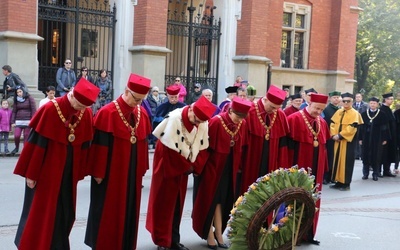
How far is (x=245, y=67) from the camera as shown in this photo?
21.4 meters

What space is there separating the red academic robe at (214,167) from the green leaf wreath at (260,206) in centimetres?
184

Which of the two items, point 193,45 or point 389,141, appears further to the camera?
point 193,45

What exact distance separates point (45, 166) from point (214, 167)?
7.40 ft

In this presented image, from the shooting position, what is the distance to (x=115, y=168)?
5.98 meters

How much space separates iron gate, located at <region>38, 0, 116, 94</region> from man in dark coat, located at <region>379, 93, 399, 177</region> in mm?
9210

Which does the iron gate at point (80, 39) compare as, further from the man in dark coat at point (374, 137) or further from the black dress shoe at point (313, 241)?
the black dress shoe at point (313, 241)

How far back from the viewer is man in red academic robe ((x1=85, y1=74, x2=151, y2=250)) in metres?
5.91

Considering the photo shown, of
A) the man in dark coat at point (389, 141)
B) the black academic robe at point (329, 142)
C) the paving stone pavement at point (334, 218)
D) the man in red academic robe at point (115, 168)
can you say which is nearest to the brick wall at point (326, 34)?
the man in dark coat at point (389, 141)

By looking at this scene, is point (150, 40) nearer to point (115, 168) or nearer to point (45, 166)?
point (115, 168)

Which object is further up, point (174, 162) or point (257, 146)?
point (257, 146)

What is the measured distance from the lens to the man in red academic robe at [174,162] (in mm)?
6352

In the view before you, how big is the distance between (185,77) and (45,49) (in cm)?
525

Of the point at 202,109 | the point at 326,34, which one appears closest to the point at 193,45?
the point at 326,34

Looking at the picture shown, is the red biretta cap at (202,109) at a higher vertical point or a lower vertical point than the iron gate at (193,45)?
lower
